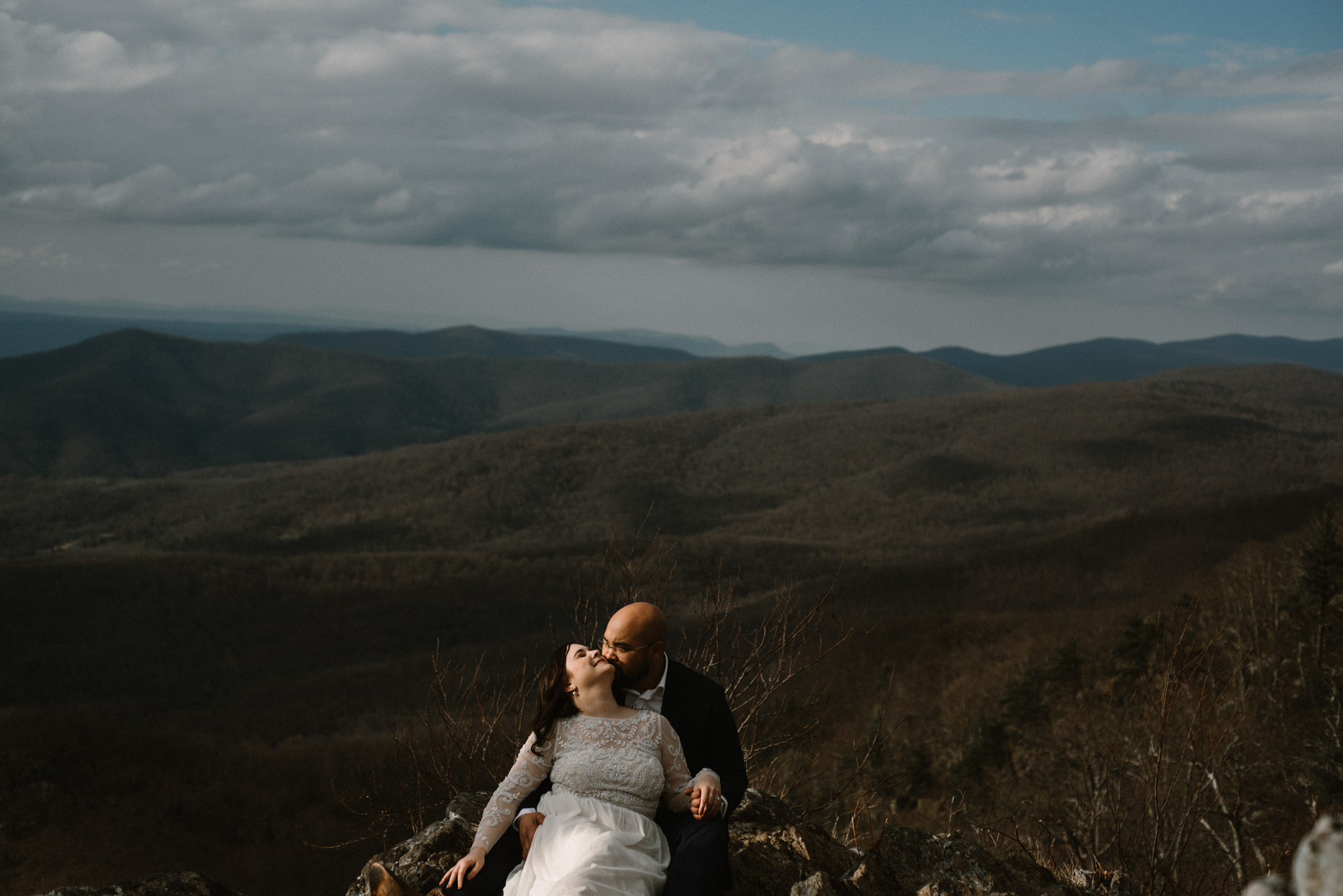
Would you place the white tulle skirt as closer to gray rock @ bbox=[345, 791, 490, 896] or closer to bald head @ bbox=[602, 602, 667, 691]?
bald head @ bbox=[602, 602, 667, 691]

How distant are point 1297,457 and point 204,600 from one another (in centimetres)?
15931

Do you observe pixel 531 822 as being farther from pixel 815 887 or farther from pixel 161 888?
pixel 161 888

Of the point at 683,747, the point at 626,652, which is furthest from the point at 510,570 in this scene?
the point at 626,652

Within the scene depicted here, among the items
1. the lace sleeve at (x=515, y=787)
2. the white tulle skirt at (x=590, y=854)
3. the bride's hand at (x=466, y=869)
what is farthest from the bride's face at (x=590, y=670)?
the bride's hand at (x=466, y=869)

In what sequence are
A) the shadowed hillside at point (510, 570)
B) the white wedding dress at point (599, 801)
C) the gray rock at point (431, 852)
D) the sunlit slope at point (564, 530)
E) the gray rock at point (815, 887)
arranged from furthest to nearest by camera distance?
the sunlit slope at point (564, 530) < the shadowed hillside at point (510, 570) < the gray rock at point (431, 852) < the gray rock at point (815, 887) < the white wedding dress at point (599, 801)

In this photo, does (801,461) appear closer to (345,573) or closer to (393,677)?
(345,573)

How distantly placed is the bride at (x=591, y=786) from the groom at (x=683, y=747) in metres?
0.07

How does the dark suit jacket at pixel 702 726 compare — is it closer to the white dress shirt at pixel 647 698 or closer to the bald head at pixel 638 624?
the white dress shirt at pixel 647 698

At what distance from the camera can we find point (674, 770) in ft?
17.1

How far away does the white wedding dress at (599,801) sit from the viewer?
183 inches

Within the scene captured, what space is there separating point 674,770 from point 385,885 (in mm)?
1657

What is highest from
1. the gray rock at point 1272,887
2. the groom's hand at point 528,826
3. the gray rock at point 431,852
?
the gray rock at point 1272,887

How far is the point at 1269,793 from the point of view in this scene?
1989 cm

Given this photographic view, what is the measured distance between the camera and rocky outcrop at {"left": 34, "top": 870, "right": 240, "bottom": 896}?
17.5 feet
